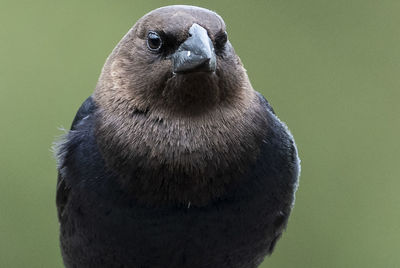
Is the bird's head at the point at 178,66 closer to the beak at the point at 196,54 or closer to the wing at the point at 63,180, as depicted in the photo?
the beak at the point at 196,54

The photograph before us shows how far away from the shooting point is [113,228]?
2.57 metres

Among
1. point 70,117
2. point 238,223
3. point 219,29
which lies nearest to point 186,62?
point 219,29

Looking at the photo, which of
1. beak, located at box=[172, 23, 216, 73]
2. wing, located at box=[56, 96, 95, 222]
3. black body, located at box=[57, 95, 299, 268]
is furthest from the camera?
wing, located at box=[56, 96, 95, 222]

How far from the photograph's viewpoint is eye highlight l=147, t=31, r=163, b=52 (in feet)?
8.03

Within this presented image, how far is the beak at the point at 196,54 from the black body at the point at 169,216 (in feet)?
1.29

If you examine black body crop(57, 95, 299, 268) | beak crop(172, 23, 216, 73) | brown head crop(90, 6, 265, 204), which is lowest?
black body crop(57, 95, 299, 268)

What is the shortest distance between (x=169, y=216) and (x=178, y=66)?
1.49 ft

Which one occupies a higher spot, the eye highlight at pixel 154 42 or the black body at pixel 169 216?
the eye highlight at pixel 154 42

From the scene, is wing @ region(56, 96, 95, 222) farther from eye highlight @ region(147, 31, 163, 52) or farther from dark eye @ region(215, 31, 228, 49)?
A: dark eye @ region(215, 31, 228, 49)

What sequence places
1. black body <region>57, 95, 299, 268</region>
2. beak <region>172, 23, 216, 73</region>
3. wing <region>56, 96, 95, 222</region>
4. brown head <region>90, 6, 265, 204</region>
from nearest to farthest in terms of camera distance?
beak <region>172, 23, 216, 73</region> → brown head <region>90, 6, 265, 204</region> → black body <region>57, 95, 299, 268</region> → wing <region>56, 96, 95, 222</region>

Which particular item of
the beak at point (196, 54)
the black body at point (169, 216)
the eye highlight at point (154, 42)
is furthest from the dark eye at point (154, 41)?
the black body at point (169, 216)

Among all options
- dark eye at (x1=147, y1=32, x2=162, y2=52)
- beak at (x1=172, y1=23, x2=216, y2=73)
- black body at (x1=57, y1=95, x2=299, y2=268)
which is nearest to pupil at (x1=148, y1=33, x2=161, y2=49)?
dark eye at (x1=147, y1=32, x2=162, y2=52)

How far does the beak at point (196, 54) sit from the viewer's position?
229 cm

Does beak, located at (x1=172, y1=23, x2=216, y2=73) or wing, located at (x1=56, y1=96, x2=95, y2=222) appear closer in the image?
beak, located at (x1=172, y1=23, x2=216, y2=73)
